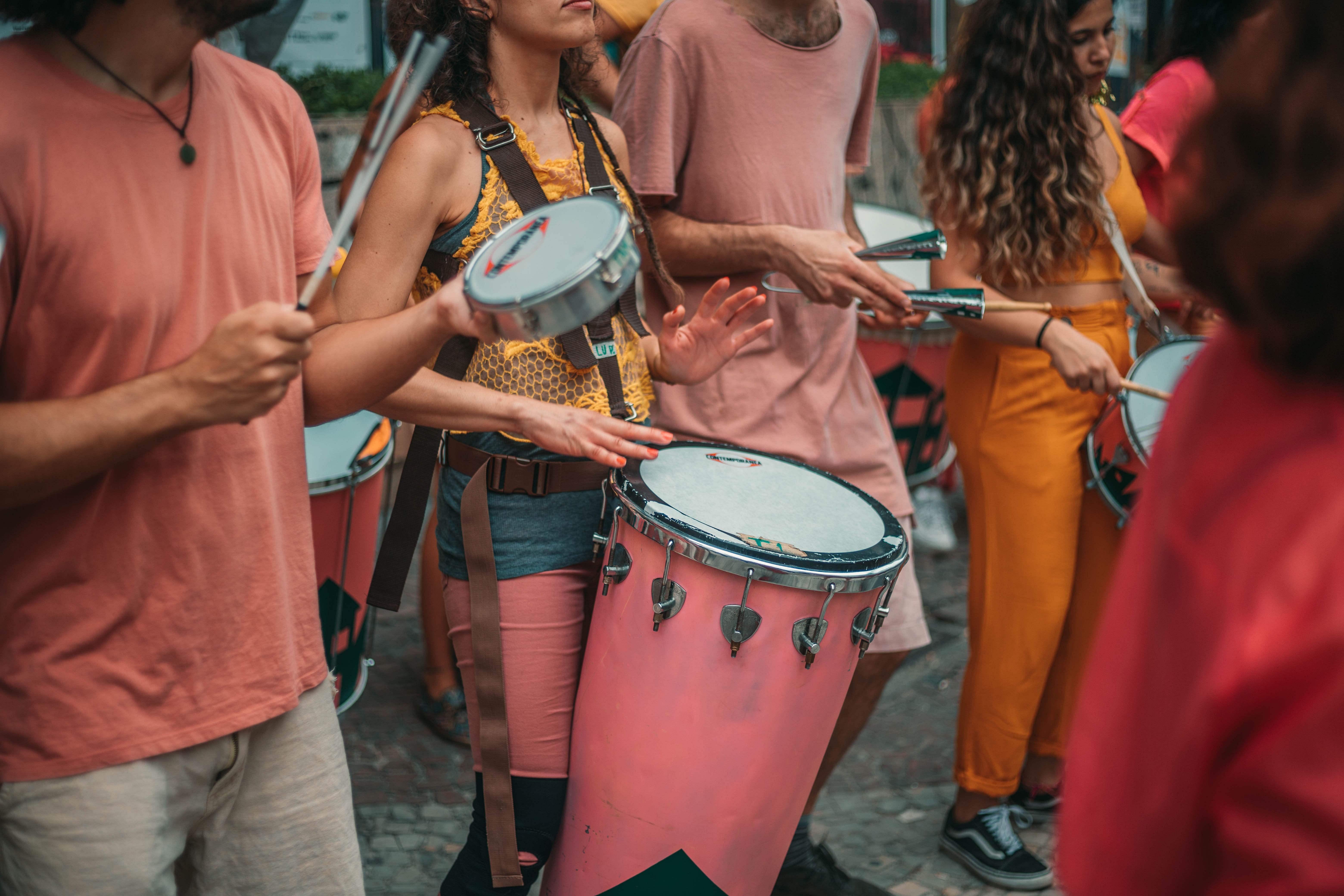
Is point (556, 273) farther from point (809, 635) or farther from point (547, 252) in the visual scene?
point (809, 635)

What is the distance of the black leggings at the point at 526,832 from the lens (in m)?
1.98

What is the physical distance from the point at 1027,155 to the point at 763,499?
133 centimetres

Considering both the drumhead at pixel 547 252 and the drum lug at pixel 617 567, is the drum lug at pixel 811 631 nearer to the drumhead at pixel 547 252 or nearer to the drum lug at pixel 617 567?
the drum lug at pixel 617 567

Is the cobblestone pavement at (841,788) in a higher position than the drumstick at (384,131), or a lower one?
lower

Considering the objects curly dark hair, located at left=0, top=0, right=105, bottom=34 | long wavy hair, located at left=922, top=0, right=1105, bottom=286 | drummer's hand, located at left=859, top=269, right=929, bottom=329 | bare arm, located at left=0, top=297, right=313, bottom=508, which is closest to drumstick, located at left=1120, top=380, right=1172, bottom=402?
long wavy hair, located at left=922, top=0, right=1105, bottom=286

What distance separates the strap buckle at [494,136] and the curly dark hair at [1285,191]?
1363 mm

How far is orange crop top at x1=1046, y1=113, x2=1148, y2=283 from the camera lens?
2904mm

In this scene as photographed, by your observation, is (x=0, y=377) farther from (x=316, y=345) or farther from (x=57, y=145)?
(x=316, y=345)

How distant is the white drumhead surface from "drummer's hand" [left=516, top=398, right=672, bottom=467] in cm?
13

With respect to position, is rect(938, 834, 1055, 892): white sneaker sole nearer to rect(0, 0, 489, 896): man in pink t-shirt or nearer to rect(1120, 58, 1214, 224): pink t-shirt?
rect(1120, 58, 1214, 224): pink t-shirt

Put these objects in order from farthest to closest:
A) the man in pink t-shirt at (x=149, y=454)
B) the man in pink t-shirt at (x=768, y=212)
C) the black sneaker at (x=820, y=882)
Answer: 1. the black sneaker at (x=820, y=882)
2. the man in pink t-shirt at (x=768, y=212)
3. the man in pink t-shirt at (x=149, y=454)

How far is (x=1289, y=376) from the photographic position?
2.52 feet

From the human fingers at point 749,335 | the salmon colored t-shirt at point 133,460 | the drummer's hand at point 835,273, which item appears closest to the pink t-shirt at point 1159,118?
the drummer's hand at point 835,273

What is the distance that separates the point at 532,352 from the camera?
1984 millimetres
